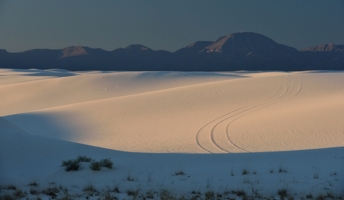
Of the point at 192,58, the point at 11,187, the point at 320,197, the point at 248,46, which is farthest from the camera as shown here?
the point at 248,46

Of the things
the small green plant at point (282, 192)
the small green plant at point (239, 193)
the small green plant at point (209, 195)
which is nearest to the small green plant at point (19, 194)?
the small green plant at point (209, 195)

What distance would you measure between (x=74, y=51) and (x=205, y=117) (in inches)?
5926

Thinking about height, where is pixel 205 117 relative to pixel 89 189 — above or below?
above

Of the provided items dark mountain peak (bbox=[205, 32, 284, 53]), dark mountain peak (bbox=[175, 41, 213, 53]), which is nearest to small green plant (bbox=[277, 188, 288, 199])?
dark mountain peak (bbox=[205, 32, 284, 53])

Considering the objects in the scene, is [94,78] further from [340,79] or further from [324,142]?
[324,142]

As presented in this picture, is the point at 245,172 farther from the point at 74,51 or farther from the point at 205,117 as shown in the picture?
the point at 74,51

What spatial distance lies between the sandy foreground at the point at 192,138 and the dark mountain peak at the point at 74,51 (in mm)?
126193

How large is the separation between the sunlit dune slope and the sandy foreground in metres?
0.04

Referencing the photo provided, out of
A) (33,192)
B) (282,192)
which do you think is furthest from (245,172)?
(33,192)

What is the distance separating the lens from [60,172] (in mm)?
9156

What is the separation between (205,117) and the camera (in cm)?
1936

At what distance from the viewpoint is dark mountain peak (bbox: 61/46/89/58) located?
156 m

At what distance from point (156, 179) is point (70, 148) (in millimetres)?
5030

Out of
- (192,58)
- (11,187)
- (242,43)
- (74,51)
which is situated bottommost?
(11,187)
